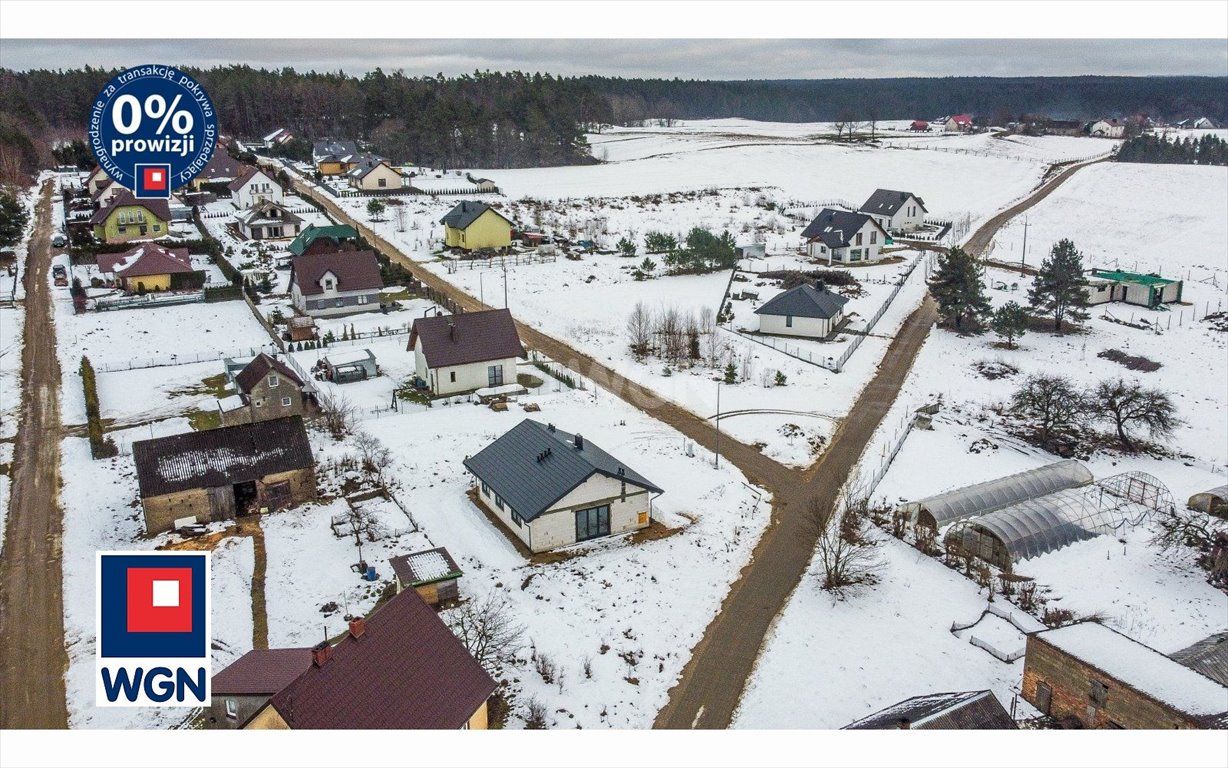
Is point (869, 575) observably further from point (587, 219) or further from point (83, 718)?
point (587, 219)

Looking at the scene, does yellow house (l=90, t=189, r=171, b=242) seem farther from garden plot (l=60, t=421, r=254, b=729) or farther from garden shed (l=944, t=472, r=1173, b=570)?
garden shed (l=944, t=472, r=1173, b=570)

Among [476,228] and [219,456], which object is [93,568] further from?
[476,228]

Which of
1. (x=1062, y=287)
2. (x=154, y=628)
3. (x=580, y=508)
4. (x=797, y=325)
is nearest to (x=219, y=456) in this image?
(x=580, y=508)

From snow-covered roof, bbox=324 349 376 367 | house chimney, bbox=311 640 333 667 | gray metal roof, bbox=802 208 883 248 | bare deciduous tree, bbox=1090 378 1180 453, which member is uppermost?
gray metal roof, bbox=802 208 883 248

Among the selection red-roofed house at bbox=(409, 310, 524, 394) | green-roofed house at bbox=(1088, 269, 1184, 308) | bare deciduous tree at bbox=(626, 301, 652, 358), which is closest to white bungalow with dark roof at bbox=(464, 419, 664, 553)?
red-roofed house at bbox=(409, 310, 524, 394)

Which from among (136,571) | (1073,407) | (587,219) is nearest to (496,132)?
(587,219)
